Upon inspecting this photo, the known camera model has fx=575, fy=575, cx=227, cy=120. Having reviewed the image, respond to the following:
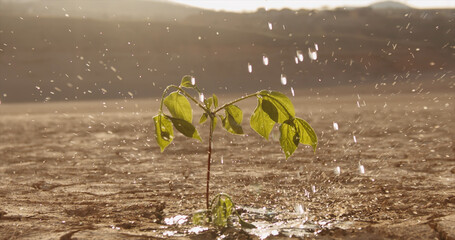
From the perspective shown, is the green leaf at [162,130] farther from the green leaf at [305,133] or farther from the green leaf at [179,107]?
the green leaf at [305,133]

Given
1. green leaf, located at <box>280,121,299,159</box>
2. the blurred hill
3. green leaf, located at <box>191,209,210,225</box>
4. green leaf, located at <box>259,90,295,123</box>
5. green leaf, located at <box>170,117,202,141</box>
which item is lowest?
green leaf, located at <box>191,209,210,225</box>

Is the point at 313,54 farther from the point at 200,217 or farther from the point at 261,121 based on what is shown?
the point at 261,121

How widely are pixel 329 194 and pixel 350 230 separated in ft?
1.84

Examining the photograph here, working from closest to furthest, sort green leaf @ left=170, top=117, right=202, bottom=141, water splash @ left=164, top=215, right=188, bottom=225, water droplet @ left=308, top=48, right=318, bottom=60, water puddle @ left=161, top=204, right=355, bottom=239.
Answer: green leaf @ left=170, top=117, right=202, bottom=141 → water puddle @ left=161, top=204, right=355, bottom=239 → water splash @ left=164, top=215, right=188, bottom=225 → water droplet @ left=308, top=48, right=318, bottom=60

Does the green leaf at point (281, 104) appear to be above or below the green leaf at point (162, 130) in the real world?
above

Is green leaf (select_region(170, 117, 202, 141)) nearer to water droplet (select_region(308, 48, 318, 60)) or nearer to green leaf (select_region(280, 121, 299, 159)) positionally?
green leaf (select_region(280, 121, 299, 159))

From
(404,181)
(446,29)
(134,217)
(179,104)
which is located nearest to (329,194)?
(404,181)

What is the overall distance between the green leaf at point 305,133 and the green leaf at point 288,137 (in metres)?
0.01

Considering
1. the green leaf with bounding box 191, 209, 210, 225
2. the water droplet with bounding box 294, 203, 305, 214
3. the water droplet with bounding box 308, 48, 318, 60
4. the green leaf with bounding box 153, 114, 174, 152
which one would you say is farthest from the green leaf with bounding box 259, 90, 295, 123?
the water droplet with bounding box 308, 48, 318, 60

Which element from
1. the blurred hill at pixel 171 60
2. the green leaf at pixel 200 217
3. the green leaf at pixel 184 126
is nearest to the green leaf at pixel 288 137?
the green leaf at pixel 184 126

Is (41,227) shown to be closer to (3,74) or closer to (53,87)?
(53,87)

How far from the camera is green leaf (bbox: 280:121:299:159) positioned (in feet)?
4.72

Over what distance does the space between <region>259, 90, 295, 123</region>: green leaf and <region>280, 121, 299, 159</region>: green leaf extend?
0.02 meters

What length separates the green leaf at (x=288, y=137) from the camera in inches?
56.6
